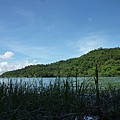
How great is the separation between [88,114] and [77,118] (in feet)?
2.86

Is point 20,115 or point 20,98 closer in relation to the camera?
point 20,115

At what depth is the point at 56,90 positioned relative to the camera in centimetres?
546

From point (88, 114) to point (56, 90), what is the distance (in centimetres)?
119

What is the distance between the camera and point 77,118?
152 inches

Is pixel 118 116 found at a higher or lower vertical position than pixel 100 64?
lower

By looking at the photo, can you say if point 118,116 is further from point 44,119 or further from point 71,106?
point 44,119

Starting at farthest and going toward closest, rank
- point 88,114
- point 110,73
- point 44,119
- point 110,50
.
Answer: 1. point 110,50
2. point 110,73
3. point 88,114
4. point 44,119

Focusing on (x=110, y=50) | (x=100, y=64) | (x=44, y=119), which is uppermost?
(x=110, y=50)

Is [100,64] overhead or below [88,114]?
overhead

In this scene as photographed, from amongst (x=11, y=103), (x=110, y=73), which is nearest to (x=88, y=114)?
(x=11, y=103)

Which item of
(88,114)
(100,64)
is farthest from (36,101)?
(100,64)

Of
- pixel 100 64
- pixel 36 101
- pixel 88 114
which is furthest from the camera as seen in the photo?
pixel 100 64

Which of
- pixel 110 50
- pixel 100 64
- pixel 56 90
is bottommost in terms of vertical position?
pixel 56 90

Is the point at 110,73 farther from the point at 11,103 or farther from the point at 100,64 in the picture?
the point at 11,103
